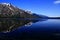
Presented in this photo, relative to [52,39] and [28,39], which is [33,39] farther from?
[52,39]

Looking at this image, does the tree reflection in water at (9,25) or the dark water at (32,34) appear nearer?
the dark water at (32,34)

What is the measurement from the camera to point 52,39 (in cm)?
2044

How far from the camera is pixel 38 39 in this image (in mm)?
20078

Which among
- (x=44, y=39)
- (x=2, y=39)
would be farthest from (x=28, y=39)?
(x=2, y=39)

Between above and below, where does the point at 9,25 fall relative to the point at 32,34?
above

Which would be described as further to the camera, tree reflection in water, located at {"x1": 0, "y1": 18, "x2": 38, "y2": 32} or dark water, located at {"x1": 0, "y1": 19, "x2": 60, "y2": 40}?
tree reflection in water, located at {"x1": 0, "y1": 18, "x2": 38, "y2": 32}

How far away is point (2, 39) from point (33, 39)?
4.34m

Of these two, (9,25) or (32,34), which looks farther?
(9,25)

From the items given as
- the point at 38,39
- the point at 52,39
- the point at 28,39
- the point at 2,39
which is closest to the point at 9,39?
the point at 2,39

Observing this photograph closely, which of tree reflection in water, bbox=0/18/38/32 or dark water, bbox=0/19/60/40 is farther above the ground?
tree reflection in water, bbox=0/18/38/32

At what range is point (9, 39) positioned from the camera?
1967 cm

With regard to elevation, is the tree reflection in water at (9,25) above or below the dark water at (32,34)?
above

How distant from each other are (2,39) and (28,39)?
3.63 metres

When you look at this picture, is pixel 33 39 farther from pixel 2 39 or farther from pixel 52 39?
pixel 2 39
